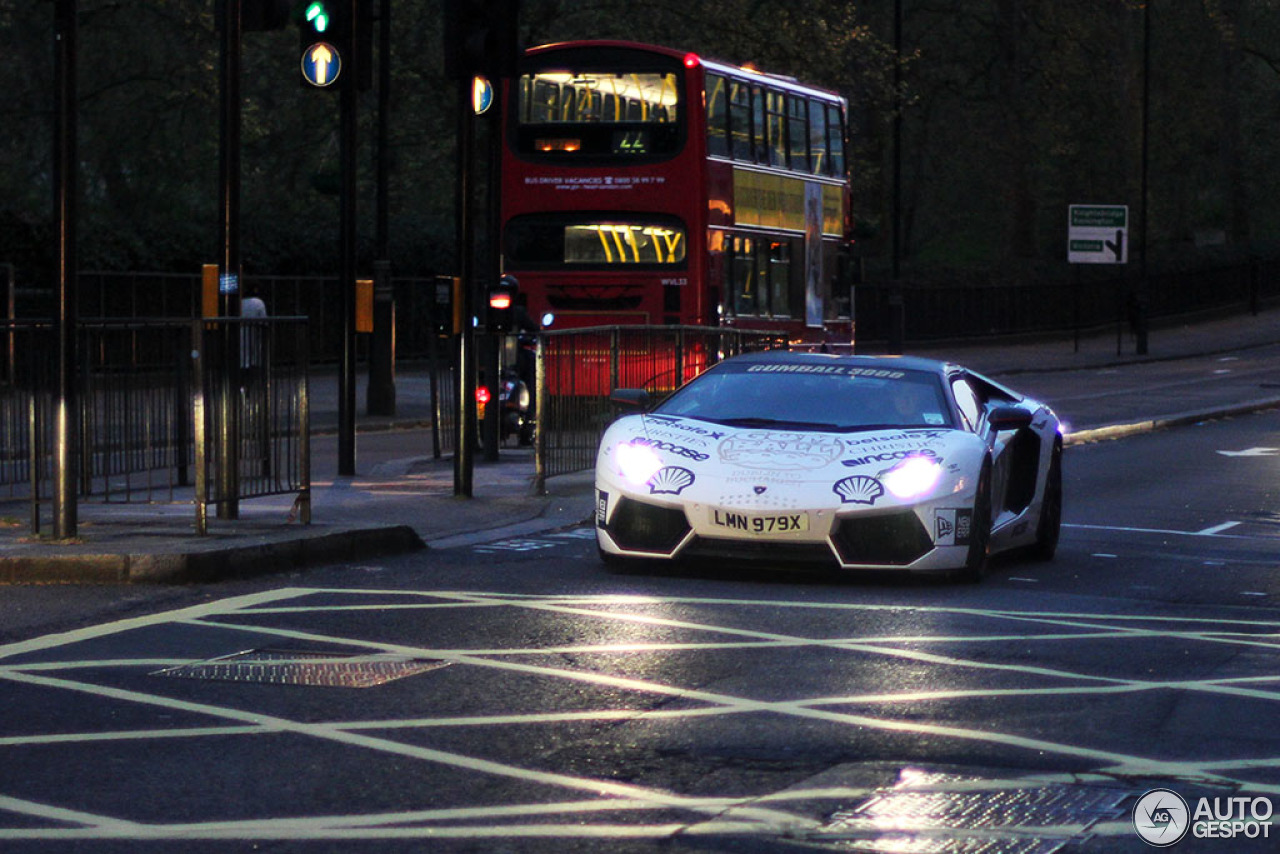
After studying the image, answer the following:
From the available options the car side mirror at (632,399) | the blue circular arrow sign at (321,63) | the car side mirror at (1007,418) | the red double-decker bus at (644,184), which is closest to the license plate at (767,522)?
the car side mirror at (632,399)

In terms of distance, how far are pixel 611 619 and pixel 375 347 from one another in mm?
17757

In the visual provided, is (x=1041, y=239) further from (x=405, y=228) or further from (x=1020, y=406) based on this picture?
(x=1020, y=406)

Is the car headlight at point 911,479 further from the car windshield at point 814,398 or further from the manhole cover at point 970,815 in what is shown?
the manhole cover at point 970,815

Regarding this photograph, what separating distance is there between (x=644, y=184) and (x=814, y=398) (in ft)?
44.1

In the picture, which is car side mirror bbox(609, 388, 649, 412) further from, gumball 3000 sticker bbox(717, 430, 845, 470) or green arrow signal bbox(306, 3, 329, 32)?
green arrow signal bbox(306, 3, 329, 32)

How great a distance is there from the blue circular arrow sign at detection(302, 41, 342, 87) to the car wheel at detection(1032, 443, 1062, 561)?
6.32 m

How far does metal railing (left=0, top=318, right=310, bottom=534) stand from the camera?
39.8 feet

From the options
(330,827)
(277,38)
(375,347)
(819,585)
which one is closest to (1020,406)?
(819,585)

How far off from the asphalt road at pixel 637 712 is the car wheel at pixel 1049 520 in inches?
28.9

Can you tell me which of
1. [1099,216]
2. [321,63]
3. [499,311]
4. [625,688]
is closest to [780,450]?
[625,688]

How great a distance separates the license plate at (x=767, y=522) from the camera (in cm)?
1113

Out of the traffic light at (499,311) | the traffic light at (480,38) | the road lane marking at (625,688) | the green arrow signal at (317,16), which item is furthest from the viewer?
the traffic light at (499,311)

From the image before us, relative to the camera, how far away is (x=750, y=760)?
679 cm

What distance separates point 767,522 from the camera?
36.6 feet
